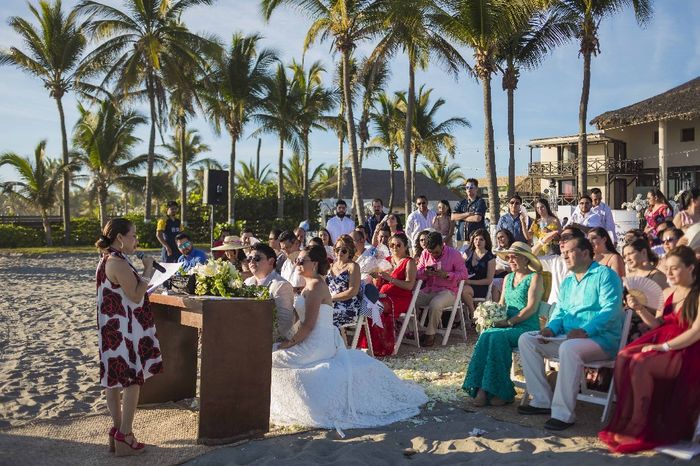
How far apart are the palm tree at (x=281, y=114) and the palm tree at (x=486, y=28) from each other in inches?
705

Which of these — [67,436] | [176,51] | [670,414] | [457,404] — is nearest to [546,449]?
[670,414]

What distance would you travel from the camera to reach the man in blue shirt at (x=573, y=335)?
4.90m

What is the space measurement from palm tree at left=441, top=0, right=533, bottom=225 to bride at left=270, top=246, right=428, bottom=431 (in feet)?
40.7

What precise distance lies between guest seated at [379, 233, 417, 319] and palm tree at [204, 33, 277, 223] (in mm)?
23756

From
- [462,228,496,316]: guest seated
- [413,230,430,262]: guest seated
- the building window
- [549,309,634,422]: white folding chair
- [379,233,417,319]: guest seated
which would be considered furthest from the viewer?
the building window

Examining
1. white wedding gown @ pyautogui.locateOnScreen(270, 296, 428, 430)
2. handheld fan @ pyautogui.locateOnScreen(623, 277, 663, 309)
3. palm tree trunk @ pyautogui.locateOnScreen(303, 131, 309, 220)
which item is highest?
palm tree trunk @ pyautogui.locateOnScreen(303, 131, 309, 220)

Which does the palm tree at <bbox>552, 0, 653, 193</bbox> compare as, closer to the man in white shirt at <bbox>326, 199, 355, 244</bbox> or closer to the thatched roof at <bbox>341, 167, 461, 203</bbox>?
the man in white shirt at <bbox>326, 199, 355, 244</bbox>

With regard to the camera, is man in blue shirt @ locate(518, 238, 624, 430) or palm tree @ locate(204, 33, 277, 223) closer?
man in blue shirt @ locate(518, 238, 624, 430)

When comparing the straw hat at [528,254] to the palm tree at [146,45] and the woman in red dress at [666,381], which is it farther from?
the palm tree at [146,45]

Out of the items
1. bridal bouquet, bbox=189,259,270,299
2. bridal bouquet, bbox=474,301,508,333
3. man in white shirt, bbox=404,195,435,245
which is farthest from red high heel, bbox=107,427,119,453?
man in white shirt, bbox=404,195,435,245

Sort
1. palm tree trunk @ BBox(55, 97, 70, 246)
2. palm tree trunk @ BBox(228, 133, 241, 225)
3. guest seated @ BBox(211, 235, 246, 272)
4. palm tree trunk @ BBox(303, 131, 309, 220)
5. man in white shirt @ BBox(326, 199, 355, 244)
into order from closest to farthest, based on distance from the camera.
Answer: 1. guest seated @ BBox(211, 235, 246, 272)
2. man in white shirt @ BBox(326, 199, 355, 244)
3. palm tree trunk @ BBox(228, 133, 241, 225)
4. palm tree trunk @ BBox(55, 97, 70, 246)
5. palm tree trunk @ BBox(303, 131, 309, 220)

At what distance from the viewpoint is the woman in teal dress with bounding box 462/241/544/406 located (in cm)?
555

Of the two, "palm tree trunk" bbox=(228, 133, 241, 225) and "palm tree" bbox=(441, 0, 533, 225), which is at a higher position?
"palm tree" bbox=(441, 0, 533, 225)

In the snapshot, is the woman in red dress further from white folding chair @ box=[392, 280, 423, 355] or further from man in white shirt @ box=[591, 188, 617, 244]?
man in white shirt @ box=[591, 188, 617, 244]
